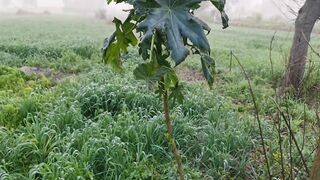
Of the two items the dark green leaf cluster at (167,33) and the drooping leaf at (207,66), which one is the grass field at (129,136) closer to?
Result: the drooping leaf at (207,66)

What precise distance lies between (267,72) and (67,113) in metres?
5.61

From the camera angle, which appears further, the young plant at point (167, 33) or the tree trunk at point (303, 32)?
the tree trunk at point (303, 32)

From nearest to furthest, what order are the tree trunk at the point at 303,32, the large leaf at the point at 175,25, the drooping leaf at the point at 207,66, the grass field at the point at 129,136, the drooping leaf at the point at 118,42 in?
the large leaf at the point at 175,25 → the drooping leaf at the point at 207,66 → the drooping leaf at the point at 118,42 → the grass field at the point at 129,136 → the tree trunk at the point at 303,32

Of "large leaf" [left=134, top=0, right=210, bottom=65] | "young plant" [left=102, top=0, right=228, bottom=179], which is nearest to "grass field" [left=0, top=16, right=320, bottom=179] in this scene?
"young plant" [left=102, top=0, right=228, bottom=179]

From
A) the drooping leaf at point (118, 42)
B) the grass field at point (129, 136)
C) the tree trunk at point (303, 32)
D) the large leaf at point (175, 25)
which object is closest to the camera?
the large leaf at point (175, 25)

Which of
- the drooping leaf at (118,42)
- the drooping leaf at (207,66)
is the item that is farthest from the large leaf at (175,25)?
the drooping leaf at (118,42)

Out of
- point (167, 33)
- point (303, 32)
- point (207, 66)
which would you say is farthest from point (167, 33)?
point (303, 32)

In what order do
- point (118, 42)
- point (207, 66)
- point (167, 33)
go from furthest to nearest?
point (118, 42) < point (207, 66) < point (167, 33)

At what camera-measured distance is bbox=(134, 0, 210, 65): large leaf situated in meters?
1.35

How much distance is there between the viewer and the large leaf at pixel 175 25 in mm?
1347

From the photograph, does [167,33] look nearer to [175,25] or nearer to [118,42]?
[175,25]

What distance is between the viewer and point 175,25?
1.40m

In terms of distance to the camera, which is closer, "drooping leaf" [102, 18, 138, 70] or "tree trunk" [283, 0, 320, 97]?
"drooping leaf" [102, 18, 138, 70]

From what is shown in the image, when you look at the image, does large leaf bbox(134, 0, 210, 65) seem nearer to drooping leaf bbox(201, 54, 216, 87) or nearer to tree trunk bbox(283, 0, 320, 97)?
drooping leaf bbox(201, 54, 216, 87)
